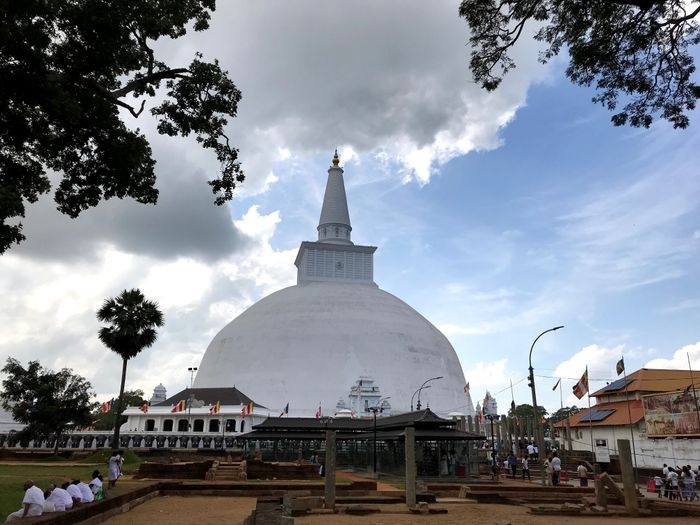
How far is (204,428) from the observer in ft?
171

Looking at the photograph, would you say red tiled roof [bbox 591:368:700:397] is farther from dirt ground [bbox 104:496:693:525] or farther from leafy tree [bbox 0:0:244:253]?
leafy tree [bbox 0:0:244:253]

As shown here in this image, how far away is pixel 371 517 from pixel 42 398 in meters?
33.1

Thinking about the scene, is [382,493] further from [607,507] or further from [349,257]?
[349,257]

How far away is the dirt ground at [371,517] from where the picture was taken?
15820 millimetres

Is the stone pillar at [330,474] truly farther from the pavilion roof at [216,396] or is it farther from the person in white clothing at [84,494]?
the pavilion roof at [216,396]

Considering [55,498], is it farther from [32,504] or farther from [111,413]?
[111,413]

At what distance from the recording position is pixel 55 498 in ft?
43.3

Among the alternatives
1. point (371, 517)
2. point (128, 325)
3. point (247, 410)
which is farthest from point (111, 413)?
point (371, 517)

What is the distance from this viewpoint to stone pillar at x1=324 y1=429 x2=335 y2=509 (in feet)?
60.1

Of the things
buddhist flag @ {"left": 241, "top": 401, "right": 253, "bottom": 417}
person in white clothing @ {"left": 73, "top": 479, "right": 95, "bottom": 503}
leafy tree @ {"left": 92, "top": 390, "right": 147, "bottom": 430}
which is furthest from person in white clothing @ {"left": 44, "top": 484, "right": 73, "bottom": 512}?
leafy tree @ {"left": 92, "top": 390, "right": 147, "bottom": 430}

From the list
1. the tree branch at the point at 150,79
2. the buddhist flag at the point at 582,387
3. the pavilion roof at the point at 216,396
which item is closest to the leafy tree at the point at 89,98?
the tree branch at the point at 150,79

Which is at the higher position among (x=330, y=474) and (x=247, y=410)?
(x=247, y=410)

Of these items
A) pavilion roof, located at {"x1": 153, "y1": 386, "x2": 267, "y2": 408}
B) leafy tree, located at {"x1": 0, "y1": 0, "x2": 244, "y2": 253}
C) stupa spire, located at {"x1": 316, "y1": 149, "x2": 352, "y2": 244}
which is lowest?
pavilion roof, located at {"x1": 153, "y1": 386, "x2": 267, "y2": 408}

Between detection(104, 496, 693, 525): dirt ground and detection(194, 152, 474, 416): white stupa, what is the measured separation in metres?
32.9
